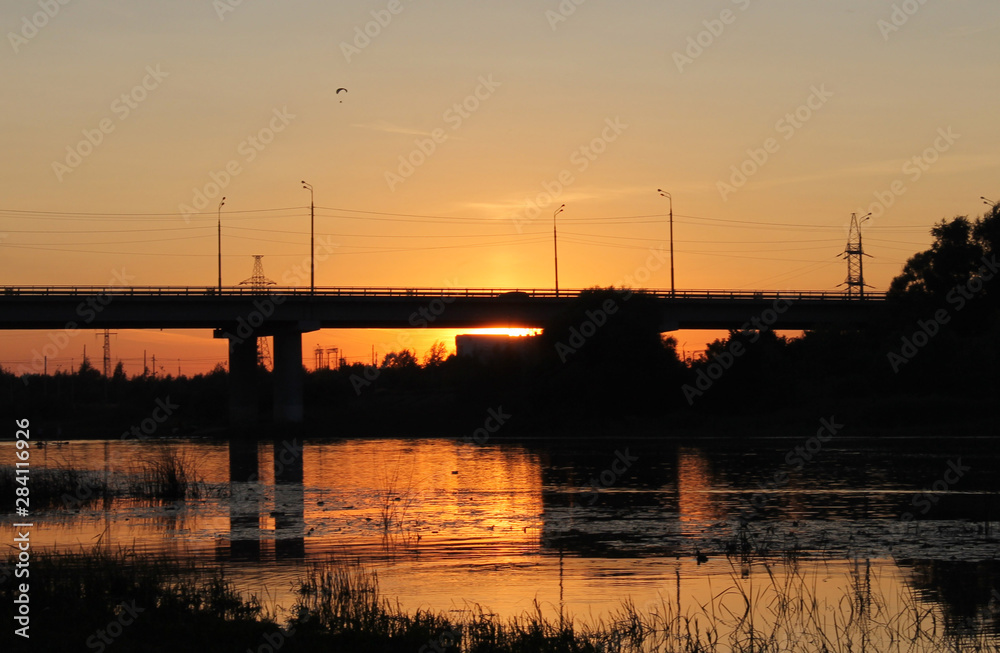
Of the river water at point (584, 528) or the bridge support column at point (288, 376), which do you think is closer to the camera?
the river water at point (584, 528)

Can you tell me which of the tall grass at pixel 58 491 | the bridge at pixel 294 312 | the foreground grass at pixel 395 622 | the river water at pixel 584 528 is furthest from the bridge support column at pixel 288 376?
the foreground grass at pixel 395 622

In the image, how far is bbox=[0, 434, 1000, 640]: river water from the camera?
60.4 feet

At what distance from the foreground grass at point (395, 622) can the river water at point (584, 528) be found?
0.67 meters

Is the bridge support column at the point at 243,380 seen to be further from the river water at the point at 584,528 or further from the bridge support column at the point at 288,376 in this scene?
the river water at the point at 584,528

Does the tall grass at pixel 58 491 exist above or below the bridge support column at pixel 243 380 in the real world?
below

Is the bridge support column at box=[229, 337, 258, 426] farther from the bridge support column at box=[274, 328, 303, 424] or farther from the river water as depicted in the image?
the river water

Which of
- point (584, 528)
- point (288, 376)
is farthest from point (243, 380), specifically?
point (584, 528)

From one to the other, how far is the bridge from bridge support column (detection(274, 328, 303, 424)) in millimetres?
91

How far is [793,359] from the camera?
106688mm

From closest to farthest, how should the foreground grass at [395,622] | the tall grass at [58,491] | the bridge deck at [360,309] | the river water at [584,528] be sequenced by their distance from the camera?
1. the foreground grass at [395,622]
2. the river water at [584,528]
3. the tall grass at [58,491]
4. the bridge deck at [360,309]

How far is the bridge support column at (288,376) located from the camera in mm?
93375

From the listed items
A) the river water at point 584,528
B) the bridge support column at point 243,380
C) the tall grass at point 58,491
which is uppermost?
the bridge support column at point 243,380

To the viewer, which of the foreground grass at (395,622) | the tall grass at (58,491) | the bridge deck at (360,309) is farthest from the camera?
the bridge deck at (360,309)

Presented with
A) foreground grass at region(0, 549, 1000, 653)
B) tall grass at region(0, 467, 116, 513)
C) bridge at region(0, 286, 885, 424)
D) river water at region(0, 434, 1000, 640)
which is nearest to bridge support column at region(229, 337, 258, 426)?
bridge at region(0, 286, 885, 424)
